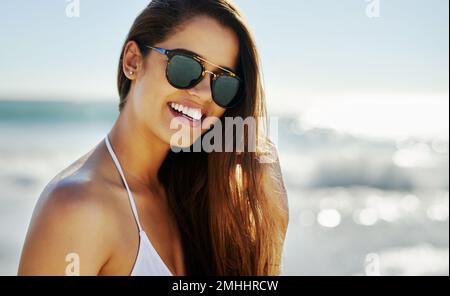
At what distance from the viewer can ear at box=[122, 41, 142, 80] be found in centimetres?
266

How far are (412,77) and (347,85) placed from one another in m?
1.47

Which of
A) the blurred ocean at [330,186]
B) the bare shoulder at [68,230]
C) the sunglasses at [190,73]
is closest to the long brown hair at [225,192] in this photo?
the sunglasses at [190,73]

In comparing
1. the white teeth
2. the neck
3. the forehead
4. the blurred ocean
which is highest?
the forehead

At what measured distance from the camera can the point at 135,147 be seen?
2.68 meters

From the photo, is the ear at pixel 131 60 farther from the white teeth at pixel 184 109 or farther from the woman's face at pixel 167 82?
the white teeth at pixel 184 109

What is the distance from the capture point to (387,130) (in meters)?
13.4

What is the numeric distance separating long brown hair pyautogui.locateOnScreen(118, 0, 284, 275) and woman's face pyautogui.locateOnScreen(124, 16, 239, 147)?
0.19 feet

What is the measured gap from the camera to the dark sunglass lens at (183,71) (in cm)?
253

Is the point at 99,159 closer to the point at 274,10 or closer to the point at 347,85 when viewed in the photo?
the point at 274,10

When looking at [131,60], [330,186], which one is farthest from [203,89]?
[330,186]

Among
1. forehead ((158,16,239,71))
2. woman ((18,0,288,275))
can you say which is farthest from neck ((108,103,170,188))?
forehead ((158,16,239,71))

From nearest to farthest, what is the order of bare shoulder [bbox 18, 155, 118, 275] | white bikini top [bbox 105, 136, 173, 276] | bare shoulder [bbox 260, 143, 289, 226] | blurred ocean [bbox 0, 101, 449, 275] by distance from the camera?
bare shoulder [bbox 18, 155, 118, 275] < white bikini top [bbox 105, 136, 173, 276] < bare shoulder [bbox 260, 143, 289, 226] < blurred ocean [bbox 0, 101, 449, 275]

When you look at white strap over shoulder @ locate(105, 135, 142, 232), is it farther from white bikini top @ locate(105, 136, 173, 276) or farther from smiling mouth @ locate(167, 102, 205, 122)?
smiling mouth @ locate(167, 102, 205, 122)

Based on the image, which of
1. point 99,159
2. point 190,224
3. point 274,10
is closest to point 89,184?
point 99,159
